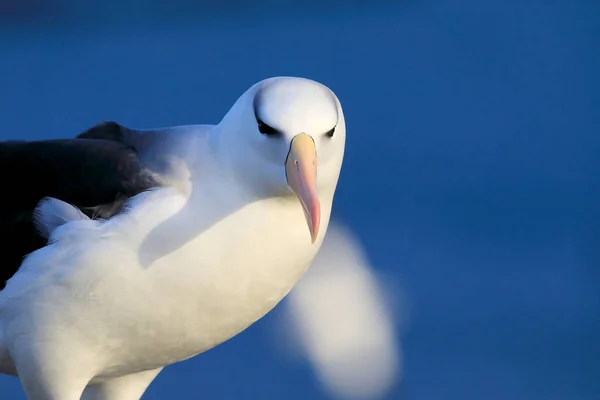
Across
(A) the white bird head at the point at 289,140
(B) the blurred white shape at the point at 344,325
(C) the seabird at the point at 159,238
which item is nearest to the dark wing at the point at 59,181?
(C) the seabird at the point at 159,238

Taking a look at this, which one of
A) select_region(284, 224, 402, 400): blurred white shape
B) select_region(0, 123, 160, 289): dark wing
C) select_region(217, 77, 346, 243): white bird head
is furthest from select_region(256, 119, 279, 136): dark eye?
select_region(284, 224, 402, 400): blurred white shape

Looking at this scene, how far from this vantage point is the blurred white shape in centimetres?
260

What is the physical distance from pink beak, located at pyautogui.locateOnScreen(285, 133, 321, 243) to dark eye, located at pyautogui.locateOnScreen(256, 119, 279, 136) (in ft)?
0.13

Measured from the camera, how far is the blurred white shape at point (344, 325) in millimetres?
2600

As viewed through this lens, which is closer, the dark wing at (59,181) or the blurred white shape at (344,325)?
the dark wing at (59,181)

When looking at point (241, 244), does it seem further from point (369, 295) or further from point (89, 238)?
point (369, 295)

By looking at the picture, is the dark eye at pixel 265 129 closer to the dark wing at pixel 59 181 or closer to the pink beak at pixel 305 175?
the pink beak at pixel 305 175

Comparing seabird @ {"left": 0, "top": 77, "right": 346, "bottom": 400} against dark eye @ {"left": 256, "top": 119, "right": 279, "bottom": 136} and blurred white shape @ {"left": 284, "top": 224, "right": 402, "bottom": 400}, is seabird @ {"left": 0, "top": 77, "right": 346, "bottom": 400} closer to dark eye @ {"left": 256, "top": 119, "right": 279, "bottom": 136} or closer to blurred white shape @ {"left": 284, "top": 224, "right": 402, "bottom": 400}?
dark eye @ {"left": 256, "top": 119, "right": 279, "bottom": 136}

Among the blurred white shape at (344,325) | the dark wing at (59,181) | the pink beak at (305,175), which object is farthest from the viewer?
the blurred white shape at (344,325)

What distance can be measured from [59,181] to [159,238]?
20 cm

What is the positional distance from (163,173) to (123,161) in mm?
70

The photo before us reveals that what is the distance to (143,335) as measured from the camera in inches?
62.4

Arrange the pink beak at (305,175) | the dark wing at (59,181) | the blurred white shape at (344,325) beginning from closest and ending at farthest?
the pink beak at (305,175)
the dark wing at (59,181)
the blurred white shape at (344,325)

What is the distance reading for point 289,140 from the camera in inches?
57.4
